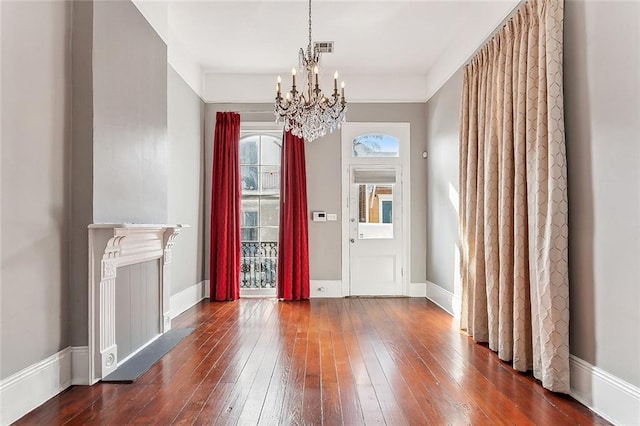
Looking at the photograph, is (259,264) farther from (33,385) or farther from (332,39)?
(33,385)

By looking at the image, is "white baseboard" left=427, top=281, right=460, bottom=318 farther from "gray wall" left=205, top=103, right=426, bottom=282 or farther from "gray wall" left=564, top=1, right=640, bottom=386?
"gray wall" left=564, top=1, right=640, bottom=386

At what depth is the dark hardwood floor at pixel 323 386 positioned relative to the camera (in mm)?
2244

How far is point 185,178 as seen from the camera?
5137mm

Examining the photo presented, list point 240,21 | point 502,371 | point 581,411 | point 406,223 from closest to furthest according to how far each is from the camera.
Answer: point 581,411
point 502,371
point 240,21
point 406,223

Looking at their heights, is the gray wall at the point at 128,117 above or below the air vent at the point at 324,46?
below

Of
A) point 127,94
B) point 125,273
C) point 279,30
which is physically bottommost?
point 125,273

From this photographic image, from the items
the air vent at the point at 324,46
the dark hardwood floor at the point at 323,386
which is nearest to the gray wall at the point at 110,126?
the dark hardwood floor at the point at 323,386

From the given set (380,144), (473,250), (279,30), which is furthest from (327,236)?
(279,30)

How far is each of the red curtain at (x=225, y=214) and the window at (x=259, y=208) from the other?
31 cm

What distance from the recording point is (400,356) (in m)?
3.26

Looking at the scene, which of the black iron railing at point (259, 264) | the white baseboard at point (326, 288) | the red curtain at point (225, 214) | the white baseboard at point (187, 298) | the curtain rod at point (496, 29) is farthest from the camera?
the black iron railing at point (259, 264)

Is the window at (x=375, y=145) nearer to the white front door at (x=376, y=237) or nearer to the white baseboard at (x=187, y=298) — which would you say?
the white front door at (x=376, y=237)

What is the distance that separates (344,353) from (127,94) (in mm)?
2742

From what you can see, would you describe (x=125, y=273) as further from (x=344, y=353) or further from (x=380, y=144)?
(x=380, y=144)
